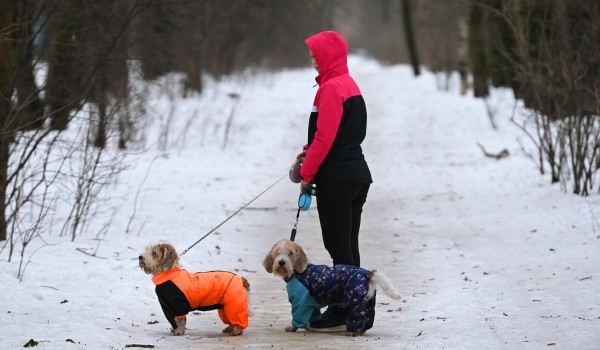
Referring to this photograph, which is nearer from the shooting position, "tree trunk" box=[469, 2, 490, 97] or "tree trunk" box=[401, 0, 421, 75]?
"tree trunk" box=[469, 2, 490, 97]

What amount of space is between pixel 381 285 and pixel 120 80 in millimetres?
9213

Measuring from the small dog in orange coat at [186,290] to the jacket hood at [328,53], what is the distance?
178 cm

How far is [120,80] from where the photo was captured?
14945 mm

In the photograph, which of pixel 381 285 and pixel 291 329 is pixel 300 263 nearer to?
pixel 291 329

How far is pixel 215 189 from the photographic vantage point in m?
14.7

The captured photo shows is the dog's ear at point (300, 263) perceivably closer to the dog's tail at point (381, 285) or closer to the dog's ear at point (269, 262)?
the dog's ear at point (269, 262)

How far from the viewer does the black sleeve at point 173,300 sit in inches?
275

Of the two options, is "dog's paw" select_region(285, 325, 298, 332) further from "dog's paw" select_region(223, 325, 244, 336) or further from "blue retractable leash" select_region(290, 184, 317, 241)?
"blue retractable leash" select_region(290, 184, 317, 241)

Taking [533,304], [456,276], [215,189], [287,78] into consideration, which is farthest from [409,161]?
[287,78]

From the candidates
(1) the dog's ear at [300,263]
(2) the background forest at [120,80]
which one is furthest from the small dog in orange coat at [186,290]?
(2) the background forest at [120,80]

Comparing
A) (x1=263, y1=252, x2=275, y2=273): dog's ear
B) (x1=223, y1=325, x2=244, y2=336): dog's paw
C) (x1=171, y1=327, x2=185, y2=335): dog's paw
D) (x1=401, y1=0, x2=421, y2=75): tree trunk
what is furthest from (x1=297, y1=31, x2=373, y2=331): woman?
(x1=401, y1=0, x2=421, y2=75): tree trunk

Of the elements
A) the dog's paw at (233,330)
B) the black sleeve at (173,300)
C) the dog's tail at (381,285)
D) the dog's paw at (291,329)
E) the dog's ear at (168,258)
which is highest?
the dog's ear at (168,258)

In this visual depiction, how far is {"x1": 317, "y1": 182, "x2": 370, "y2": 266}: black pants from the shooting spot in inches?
284

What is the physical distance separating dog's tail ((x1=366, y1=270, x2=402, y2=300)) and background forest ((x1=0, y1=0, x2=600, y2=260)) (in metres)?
3.38
